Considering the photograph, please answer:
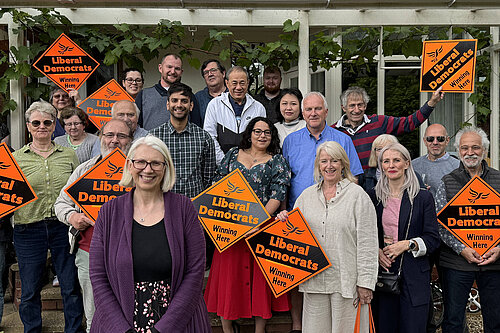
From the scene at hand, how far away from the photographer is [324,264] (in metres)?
3.71

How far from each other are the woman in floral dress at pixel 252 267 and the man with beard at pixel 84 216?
94 cm

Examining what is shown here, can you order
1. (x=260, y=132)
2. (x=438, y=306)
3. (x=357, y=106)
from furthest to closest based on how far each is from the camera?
(x=357, y=106)
(x=438, y=306)
(x=260, y=132)

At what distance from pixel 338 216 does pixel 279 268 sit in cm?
64

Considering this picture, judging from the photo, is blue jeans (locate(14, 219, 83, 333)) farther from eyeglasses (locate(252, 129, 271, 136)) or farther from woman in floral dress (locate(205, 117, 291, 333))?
eyeglasses (locate(252, 129, 271, 136))

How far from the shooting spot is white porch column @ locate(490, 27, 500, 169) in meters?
6.66

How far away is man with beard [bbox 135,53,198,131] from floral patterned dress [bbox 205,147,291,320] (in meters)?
1.26

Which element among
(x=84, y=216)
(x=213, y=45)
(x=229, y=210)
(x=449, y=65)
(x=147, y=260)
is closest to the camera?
(x=147, y=260)

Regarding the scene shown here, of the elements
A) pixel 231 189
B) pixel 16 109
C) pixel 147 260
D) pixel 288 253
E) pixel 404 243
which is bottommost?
pixel 288 253

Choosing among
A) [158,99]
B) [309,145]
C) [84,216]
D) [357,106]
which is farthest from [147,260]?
[357,106]

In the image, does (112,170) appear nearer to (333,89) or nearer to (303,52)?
(303,52)

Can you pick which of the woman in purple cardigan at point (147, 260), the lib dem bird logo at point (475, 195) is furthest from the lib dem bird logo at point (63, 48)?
the lib dem bird logo at point (475, 195)

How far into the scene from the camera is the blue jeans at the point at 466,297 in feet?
13.1

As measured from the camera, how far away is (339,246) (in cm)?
369

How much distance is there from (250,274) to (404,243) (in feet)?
4.29
